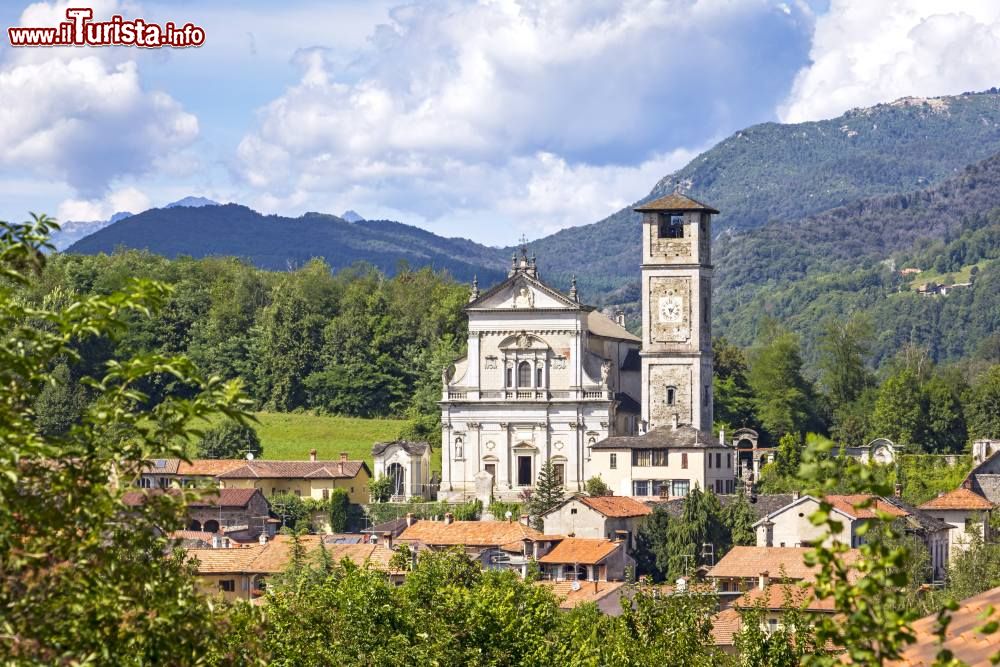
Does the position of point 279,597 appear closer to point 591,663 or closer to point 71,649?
point 591,663

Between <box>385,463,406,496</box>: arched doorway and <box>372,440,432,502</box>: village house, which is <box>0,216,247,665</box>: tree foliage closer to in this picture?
<box>372,440,432,502</box>: village house

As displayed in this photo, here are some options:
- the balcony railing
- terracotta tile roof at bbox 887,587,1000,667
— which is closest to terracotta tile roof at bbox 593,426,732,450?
the balcony railing

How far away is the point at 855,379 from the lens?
106438 mm

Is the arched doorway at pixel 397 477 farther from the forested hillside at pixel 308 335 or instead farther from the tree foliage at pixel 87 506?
the tree foliage at pixel 87 506

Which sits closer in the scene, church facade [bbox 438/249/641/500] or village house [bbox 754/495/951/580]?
village house [bbox 754/495/951/580]

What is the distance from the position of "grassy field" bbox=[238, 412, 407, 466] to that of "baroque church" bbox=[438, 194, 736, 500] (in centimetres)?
650

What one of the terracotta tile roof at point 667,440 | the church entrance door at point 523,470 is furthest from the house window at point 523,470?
the terracotta tile roof at point 667,440

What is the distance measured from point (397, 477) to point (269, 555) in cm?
2258

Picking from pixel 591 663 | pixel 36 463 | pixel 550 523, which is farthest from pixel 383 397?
pixel 36 463

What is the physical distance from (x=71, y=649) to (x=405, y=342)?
315 ft

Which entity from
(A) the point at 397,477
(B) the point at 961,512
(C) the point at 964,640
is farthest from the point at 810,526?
(C) the point at 964,640

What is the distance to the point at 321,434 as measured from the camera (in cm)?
9800

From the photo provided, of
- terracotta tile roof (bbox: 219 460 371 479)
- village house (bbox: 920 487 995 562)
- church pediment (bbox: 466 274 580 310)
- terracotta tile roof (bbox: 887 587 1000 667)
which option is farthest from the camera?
church pediment (bbox: 466 274 580 310)

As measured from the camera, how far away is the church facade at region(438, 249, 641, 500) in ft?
281
